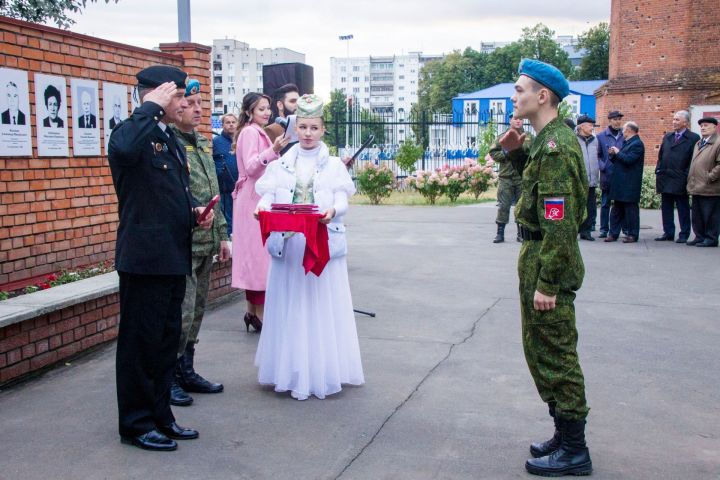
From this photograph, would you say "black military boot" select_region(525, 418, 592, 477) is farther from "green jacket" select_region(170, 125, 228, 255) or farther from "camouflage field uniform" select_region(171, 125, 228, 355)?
"green jacket" select_region(170, 125, 228, 255)

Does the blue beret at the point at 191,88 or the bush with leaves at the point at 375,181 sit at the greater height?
the blue beret at the point at 191,88

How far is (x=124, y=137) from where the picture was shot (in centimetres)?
396

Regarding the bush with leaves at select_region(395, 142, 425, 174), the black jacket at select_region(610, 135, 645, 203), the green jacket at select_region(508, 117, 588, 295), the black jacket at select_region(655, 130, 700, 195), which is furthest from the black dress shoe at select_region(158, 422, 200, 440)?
the bush with leaves at select_region(395, 142, 425, 174)

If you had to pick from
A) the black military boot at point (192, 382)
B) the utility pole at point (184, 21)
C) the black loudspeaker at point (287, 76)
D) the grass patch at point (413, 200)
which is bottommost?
the black military boot at point (192, 382)

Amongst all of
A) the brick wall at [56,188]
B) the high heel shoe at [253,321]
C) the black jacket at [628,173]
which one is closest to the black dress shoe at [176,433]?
the high heel shoe at [253,321]

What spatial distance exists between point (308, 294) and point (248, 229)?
171 cm

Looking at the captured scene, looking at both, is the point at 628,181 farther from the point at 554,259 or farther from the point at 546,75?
the point at 554,259

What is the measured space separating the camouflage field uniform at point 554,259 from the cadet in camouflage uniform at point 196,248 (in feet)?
6.98

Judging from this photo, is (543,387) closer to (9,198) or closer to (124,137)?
(124,137)

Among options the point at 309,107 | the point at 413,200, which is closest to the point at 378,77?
the point at 413,200

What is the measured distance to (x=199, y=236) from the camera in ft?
16.8

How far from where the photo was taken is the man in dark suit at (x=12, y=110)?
667 cm

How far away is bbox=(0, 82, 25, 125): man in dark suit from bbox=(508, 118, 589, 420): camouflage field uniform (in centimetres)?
470

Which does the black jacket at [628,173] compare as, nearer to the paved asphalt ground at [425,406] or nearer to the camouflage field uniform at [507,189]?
the camouflage field uniform at [507,189]
